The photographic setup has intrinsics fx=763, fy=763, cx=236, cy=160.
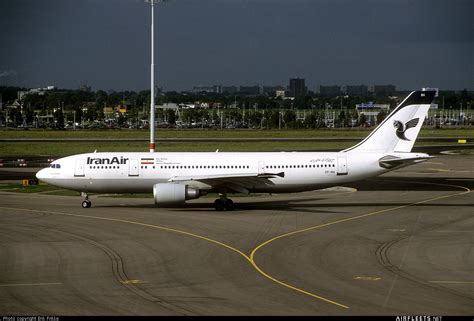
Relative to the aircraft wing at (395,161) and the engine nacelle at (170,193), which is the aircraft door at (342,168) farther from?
the engine nacelle at (170,193)

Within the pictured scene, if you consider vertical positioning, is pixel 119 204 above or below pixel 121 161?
below

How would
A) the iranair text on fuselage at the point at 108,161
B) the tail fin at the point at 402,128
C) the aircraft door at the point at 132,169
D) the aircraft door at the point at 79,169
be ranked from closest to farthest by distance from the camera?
the aircraft door at the point at 132,169 → the iranair text on fuselage at the point at 108,161 → the aircraft door at the point at 79,169 → the tail fin at the point at 402,128

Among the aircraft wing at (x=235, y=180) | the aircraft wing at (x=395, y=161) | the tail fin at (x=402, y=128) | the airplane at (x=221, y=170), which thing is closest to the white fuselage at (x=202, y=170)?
the airplane at (x=221, y=170)

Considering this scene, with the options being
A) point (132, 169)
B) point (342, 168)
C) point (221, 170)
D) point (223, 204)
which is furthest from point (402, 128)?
point (132, 169)

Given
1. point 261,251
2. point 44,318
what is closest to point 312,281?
point 261,251

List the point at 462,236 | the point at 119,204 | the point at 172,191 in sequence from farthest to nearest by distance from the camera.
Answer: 1. the point at 119,204
2. the point at 172,191
3. the point at 462,236

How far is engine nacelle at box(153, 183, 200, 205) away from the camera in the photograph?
171ft

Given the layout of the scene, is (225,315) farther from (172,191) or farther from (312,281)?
(172,191)

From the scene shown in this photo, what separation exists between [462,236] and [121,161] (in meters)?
24.5

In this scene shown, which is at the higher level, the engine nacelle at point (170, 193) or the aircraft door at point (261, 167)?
the aircraft door at point (261, 167)

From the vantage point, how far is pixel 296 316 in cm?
2503

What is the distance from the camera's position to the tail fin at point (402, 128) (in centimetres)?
5644

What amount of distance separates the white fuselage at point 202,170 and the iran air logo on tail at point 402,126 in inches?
92.6

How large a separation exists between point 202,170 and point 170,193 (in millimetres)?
3988
